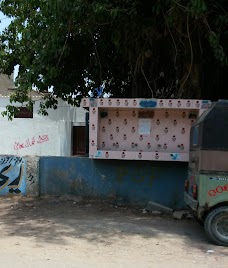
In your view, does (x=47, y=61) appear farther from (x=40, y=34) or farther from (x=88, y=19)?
(x=88, y=19)

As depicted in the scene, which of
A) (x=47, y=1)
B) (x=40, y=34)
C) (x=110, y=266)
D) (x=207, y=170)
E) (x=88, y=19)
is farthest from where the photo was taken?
(x=40, y=34)

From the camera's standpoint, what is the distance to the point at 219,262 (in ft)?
18.9

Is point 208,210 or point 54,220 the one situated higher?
point 208,210

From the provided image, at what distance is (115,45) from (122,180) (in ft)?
10.9

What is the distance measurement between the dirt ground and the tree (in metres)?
3.17

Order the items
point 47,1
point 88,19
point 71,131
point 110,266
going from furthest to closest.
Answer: point 71,131
point 88,19
point 47,1
point 110,266

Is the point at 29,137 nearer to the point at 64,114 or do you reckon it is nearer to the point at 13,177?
the point at 64,114

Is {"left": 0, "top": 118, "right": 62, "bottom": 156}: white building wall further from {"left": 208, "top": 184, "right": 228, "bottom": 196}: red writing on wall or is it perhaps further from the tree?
{"left": 208, "top": 184, "right": 228, "bottom": 196}: red writing on wall

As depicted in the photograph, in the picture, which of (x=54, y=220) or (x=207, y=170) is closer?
(x=207, y=170)

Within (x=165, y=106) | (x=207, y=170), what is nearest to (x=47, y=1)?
(x=165, y=106)

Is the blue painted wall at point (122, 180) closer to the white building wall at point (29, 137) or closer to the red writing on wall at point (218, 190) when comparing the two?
the red writing on wall at point (218, 190)

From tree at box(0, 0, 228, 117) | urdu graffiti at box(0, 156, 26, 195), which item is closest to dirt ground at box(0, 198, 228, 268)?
urdu graffiti at box(0, 156, 26, 195)

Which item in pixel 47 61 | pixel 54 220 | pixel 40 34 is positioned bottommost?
pixel 54 220

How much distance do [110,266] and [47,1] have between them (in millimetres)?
5690
